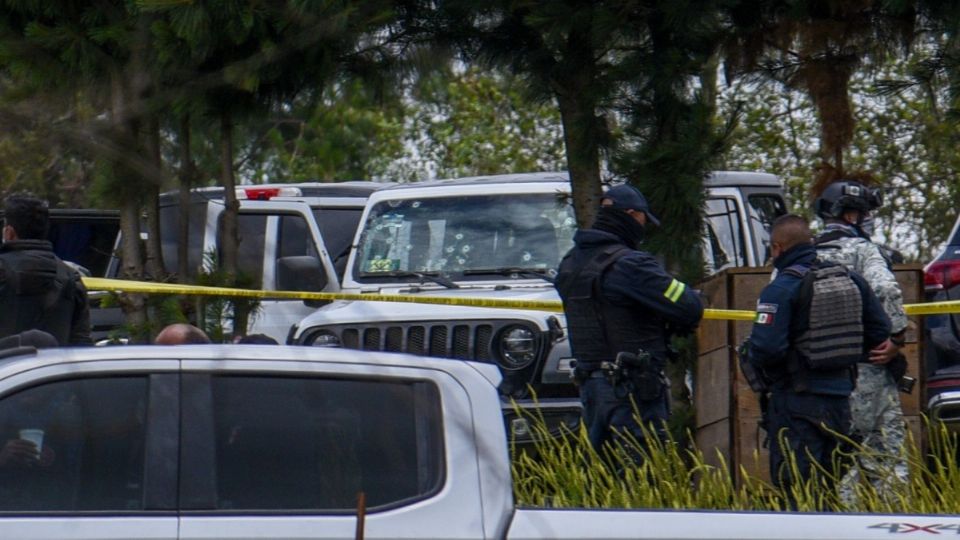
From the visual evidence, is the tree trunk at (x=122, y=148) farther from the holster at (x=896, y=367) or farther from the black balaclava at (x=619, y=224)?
the holster at (x=896, y=367)

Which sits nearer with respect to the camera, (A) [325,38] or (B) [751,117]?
(A) [325,38]

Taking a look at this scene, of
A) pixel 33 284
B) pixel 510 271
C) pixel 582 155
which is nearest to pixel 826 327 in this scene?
pixel 582 155

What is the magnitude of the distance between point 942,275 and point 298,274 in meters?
3.92

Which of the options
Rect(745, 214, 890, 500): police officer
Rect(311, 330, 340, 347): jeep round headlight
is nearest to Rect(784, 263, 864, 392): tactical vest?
Rect(745, 214, 890, 500): police officer

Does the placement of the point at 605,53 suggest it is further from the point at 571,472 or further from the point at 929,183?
the point at 929,183

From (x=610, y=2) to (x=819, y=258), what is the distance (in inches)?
84.3

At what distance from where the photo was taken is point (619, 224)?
250 inches

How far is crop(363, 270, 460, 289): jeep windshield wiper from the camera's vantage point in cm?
845

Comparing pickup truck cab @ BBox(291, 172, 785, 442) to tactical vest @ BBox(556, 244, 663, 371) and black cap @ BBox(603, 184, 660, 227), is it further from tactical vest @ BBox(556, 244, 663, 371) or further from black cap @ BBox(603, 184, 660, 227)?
black cap @ BBox(603, 184, 660, 227)

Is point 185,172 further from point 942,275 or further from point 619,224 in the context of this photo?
Answer: point 942,275

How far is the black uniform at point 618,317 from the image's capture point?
612 cm

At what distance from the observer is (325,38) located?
1892 mm

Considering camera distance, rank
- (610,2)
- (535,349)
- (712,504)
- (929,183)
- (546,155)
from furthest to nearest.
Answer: (546,155), (929,183), (535,349), (712,504), (610,2)

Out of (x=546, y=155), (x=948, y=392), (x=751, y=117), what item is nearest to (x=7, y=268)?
(x=948, y=392)
